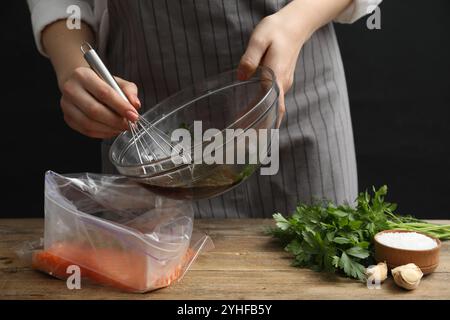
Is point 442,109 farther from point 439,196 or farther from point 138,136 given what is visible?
point 138,136

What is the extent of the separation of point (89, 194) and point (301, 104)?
44 centimetres

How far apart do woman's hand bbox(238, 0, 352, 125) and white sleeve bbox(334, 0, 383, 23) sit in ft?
0.44

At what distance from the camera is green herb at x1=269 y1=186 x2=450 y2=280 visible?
1015 mm

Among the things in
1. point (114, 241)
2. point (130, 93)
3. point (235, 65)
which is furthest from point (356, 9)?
point (114, 241)

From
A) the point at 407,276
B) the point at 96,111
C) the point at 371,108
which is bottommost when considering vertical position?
the point at 407,276

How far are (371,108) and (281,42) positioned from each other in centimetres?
105

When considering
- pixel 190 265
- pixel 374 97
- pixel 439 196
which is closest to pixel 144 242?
pixel 190 265

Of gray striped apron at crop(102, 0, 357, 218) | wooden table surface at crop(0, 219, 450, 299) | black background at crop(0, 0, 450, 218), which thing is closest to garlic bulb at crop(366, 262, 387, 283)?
wooden table surface at crop(0, 219, 450, 299)

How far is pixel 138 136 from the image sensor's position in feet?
3.54

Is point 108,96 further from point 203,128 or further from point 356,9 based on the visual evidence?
point 356,9

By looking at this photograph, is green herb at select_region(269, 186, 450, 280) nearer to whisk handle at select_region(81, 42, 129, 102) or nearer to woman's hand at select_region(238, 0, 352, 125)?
woman's hand at select_region(238, 0, 352, 125)

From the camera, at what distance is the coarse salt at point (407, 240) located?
1.03 meters

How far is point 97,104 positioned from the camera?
3.39 feet

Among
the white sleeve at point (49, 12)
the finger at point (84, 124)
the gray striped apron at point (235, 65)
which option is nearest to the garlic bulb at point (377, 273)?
the gray striped apron at point (235, 65)
